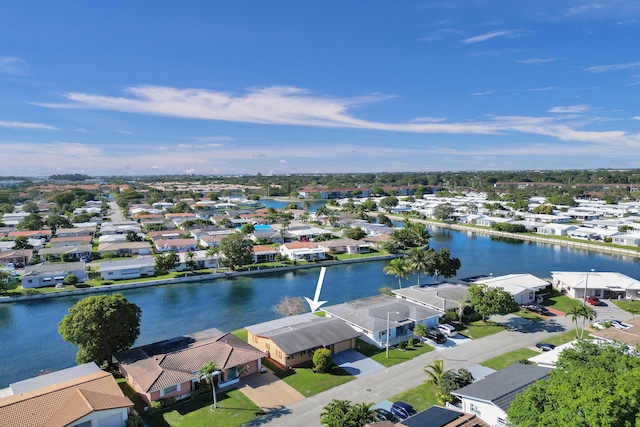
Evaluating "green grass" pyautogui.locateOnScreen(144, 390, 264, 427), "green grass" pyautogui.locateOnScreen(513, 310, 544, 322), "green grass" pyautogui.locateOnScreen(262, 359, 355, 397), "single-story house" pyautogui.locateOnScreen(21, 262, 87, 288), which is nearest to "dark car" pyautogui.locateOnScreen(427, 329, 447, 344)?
A: "green grass" pyautogui.locateOnScreen(262, 359, 355, 397)

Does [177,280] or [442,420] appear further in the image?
[177,280]

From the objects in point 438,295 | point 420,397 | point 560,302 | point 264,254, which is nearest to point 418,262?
point 438,295

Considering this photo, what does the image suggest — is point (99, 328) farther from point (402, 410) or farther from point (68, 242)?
point (68, 242)

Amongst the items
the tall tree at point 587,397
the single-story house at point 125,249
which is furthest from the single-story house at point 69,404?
the single-story house at point 125,249

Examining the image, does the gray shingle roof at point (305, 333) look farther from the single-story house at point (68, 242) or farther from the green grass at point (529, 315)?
the single-story house at point (68, 242)

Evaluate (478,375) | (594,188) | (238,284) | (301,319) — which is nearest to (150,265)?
(238,284)

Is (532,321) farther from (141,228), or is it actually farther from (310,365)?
(141,228)
